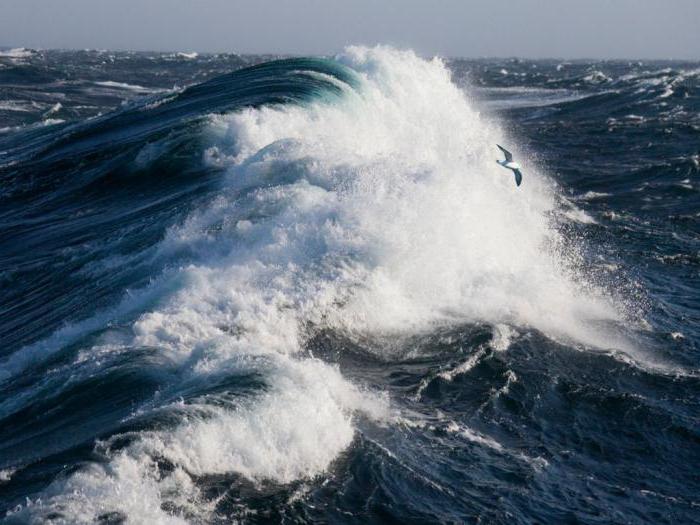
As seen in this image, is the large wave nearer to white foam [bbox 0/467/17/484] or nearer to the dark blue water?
the dark blue water

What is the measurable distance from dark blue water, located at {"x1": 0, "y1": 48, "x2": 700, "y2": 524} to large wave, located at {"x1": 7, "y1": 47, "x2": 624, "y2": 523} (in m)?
0.04

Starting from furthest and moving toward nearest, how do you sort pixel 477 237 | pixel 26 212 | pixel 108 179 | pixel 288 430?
pixel 108 179
pixel 26 212
pixel 477 237
pixel 288 430

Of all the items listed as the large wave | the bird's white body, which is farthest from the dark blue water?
the bird's white body

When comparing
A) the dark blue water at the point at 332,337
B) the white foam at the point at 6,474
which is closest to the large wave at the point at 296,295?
the dark blue water at the point at 332,337

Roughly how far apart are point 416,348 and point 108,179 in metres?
11.9

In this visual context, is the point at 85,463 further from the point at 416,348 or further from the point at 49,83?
the point at 49,83

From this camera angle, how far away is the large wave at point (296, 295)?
633 cm

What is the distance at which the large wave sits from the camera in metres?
6.33

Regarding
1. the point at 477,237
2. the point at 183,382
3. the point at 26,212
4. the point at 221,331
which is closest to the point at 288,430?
the point at 183,382

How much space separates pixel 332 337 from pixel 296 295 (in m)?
0.86

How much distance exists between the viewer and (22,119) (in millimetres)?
34906

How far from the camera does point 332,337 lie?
9.67 metres

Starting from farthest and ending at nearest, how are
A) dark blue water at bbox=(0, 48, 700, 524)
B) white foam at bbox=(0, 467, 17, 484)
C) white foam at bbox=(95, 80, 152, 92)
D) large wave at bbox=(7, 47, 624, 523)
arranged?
white foam at bbox=(95, 80, 152, 92) → dark blue water at bbox=(0, 48, 700, 524) → large wave at bbox=(7, 47, 624, 523) → white foam at bbox=(0, 467, 17, 484)

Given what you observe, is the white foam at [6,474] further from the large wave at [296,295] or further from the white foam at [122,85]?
the white foam at [122,85]
